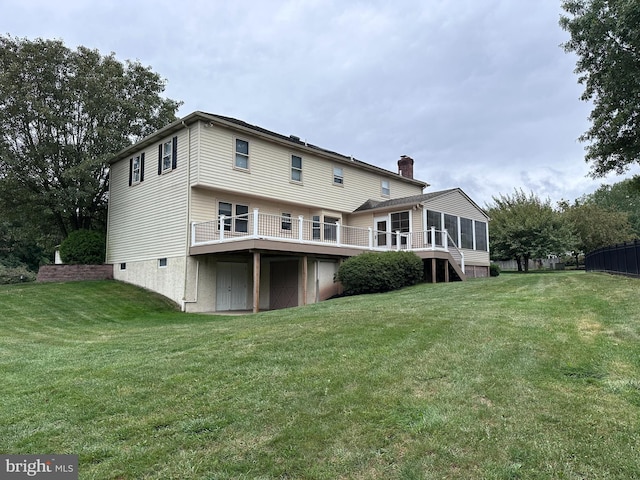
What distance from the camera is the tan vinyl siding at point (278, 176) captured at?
51.4 ft

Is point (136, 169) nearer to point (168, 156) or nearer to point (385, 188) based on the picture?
point (168, 156)

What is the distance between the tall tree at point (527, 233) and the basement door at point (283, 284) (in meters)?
19.0

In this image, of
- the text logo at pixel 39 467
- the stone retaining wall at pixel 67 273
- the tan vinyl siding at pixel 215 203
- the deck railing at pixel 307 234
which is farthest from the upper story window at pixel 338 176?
the text logo at pixel 39 467

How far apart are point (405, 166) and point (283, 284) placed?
39.3 feet

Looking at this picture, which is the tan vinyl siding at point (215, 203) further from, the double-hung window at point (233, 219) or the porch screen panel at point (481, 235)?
the porch screen panel at point (481, 235)

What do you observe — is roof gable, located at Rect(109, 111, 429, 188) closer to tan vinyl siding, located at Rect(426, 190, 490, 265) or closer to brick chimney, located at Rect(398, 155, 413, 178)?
brick chimney, located at Rect(398, 155, 413, 178)

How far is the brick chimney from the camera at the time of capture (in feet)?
82.7

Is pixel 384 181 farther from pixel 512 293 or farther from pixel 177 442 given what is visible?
pixel 177 442

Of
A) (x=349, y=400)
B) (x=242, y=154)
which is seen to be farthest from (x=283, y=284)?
(x=349, y=400)

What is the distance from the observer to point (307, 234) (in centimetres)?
1866

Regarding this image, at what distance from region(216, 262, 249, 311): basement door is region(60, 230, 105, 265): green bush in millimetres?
7544

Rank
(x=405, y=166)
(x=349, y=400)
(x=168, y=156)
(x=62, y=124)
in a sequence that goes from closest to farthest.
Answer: (x=349, y=400) → (x=168, y=156) → (x=62, y=124) → (x=405, y=166)

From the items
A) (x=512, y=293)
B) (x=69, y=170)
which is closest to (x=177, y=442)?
(x=512, y=293)

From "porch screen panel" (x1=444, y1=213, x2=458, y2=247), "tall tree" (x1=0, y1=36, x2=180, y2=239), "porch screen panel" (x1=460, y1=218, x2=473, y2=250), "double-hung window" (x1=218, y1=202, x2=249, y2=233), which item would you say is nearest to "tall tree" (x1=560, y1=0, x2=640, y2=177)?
"porch screen panel" (x1=444, y1=213, x2=458, y2=247)
